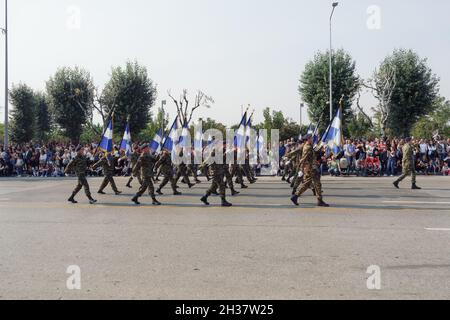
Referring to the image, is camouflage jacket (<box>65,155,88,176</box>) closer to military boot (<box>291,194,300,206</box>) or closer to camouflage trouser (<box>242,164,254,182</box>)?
military boot (<box>291,194,300,206</box>)

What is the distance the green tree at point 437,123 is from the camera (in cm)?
6706

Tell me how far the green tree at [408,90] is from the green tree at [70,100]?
26.2 meters

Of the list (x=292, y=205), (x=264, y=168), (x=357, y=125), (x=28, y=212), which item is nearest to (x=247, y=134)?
(x=264, y=168)

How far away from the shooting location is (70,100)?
45.3 metres

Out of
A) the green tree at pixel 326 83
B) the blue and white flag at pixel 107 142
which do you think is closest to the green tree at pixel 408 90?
the green tree at pixel 326 83

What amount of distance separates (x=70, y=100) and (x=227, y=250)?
4121 centimetres

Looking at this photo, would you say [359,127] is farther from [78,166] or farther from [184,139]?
[78,166]

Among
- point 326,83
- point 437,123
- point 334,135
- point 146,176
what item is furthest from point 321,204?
point 437,123

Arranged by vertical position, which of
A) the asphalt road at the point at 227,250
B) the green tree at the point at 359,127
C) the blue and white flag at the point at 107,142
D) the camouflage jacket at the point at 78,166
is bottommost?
the asphalt road at the point at 227,250

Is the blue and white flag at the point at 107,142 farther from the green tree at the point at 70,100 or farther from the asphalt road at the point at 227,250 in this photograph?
the green tree at the point at 70,100

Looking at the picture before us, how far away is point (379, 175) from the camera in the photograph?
23812 millimetres

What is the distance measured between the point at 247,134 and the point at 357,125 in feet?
123

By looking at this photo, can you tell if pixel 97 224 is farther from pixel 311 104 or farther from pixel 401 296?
pixel 311 104

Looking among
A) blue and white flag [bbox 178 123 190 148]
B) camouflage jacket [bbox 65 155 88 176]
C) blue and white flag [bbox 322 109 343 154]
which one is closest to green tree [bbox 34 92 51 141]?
blue and white flag [bbox 178 123 190 148]
